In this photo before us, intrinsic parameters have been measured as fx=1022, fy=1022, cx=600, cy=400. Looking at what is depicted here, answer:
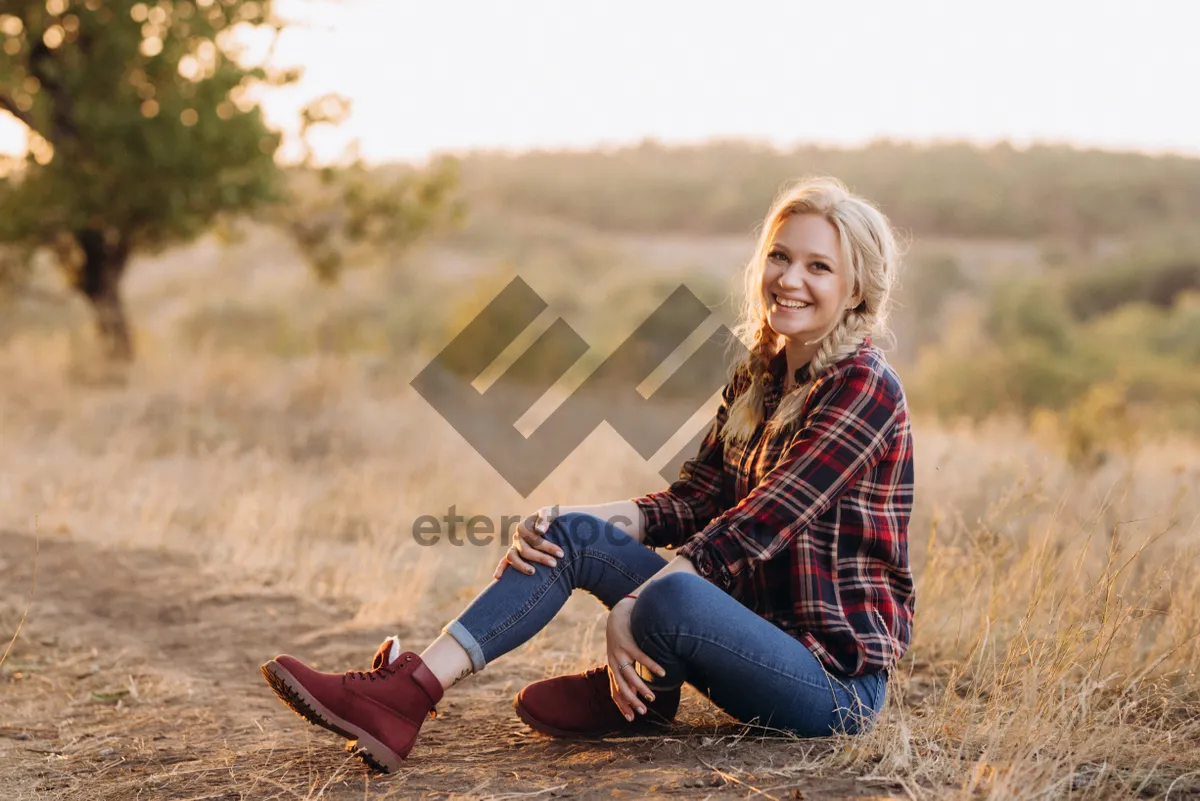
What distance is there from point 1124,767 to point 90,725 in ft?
9.55

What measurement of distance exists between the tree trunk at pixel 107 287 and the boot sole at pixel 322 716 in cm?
803

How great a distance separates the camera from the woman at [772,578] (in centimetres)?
246

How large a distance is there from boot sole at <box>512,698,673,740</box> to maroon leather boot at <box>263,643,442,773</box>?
36cm

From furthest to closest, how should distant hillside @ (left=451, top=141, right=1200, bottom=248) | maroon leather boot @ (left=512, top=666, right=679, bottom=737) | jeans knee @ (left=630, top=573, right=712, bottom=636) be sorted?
distant hillside @ (left=451, top=141, right=1200, bottom=248) < maroon leather boot @ (left=512, top=666, right=679, bottom=737) < jeans knee @ (left=630, top=573, right=712, bottom=636)

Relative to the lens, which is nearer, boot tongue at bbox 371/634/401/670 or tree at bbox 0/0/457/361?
boot tongue at bbox 371/634/401/670

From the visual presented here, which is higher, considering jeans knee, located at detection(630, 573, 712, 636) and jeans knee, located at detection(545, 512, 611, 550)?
jeans knee, located at detection(545, 512, 611, 550)

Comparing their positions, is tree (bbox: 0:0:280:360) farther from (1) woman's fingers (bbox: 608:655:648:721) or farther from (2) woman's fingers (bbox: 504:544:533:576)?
(1) woman's fingers (bbox: 608:655:648:721)

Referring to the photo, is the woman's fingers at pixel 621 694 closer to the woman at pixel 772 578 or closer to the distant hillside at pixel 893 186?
the woman at pixel 772 578

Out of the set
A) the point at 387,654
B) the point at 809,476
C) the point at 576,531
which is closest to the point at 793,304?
the point at 809,476

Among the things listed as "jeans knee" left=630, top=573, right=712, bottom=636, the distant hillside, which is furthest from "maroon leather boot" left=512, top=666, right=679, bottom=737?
the distant hillside

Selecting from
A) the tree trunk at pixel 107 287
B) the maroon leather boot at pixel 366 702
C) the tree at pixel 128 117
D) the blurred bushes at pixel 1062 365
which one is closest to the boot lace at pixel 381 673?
the maroon leather boot at pixel 366 702

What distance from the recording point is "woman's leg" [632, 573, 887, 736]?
2.41m

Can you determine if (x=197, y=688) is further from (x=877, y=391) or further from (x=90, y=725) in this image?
(x=877, y=391)

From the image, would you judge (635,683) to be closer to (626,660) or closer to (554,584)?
(626,660)
